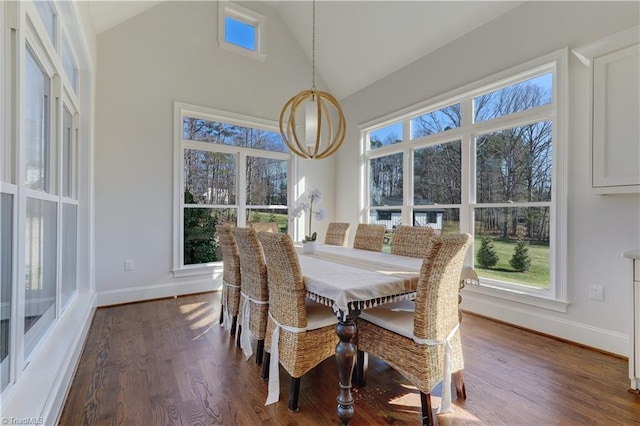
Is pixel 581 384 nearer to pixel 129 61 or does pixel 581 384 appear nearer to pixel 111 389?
pixel 111 389

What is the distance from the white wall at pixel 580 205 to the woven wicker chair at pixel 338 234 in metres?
1.56

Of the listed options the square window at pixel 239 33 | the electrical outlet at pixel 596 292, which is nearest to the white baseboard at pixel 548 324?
the electrical outlet at pixel 596 292

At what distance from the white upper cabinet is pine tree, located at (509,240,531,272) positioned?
932 millimetres

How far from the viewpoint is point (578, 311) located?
2.63 metres

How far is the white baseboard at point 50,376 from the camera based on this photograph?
125 cm

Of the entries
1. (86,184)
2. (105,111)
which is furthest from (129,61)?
(86,184)

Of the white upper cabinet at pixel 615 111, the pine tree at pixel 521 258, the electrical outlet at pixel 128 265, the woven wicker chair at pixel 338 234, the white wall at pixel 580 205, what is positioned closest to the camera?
the white upper cabinet at pixel 615 111

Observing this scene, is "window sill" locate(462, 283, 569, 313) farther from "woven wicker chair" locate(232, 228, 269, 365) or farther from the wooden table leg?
"woven wicker chair" locate(232, 228, 269, 365)

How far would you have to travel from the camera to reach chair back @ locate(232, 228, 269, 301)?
85.7 inches

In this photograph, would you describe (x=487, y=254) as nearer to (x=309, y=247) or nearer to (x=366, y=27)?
(x=309, y=247)

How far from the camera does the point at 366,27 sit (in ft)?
13.9

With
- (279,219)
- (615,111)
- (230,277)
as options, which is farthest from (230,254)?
(615,111)

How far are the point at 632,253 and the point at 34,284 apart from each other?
358 cm

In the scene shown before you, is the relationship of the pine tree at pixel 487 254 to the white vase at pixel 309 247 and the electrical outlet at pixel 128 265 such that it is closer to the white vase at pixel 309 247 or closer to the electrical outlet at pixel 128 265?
the white vase at pixel 309 247
